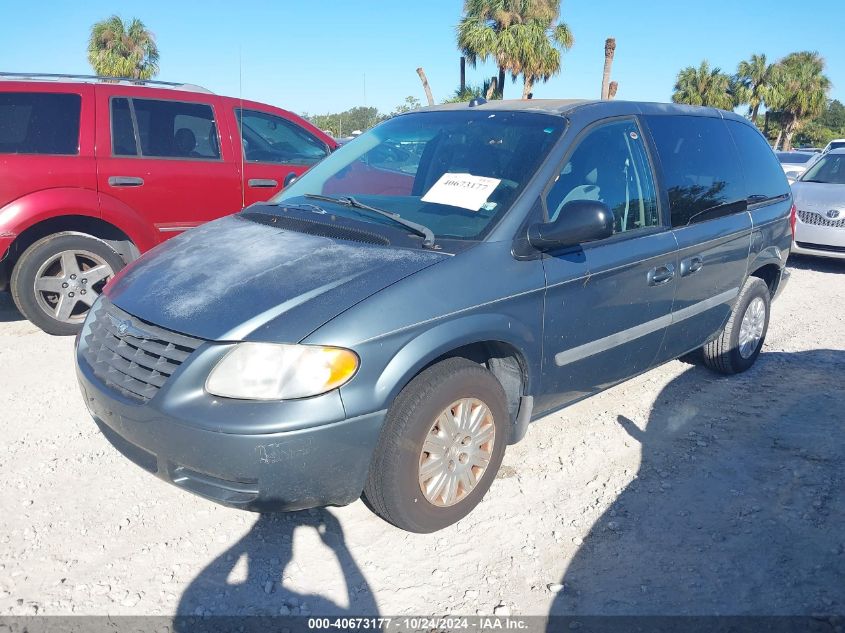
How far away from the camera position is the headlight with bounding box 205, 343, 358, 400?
2.46 metres

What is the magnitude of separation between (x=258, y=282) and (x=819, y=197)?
860 centimetres

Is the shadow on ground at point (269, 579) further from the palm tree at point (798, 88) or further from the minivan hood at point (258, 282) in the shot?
the palm tree at point (798, 88)

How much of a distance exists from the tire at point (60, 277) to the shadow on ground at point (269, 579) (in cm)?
319

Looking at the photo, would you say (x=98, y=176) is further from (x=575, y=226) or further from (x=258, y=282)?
(x=575, y=226)

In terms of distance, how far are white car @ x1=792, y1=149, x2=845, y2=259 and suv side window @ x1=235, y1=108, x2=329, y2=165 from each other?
230 inches

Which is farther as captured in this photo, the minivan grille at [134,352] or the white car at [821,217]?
the white car at [821,217]

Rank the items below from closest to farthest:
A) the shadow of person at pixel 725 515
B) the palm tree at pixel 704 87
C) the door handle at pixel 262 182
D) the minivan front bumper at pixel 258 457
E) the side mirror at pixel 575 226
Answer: the minivan front bumper at pixel 258 457 < the shadow of person at pixel 725 515 < the side mirror at pixel 575 226 < the door handle at pixel 262 182 < the palm tree at pixel 704 87

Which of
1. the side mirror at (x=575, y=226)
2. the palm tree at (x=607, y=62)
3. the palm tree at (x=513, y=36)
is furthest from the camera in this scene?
the palm tree at (x=513, y=36)

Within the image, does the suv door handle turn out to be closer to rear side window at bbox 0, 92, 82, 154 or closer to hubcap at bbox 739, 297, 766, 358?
hubcap at bbox 739, 297, 766, 358

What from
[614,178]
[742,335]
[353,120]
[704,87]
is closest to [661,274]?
[614,178]

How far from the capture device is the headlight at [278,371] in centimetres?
246

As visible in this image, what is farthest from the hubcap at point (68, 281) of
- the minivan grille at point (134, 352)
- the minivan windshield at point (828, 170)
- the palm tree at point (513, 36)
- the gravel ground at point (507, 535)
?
the palm tree at point (513, 36)

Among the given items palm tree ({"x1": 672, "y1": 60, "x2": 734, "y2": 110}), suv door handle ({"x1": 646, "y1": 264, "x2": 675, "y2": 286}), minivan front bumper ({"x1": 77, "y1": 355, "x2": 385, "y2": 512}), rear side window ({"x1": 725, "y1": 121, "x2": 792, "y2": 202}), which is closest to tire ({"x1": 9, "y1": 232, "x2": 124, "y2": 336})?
minivan front bumper ({"x1": 77, "y1": 355, "x2": 385, "y2": 512})

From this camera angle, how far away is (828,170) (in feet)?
32.0
